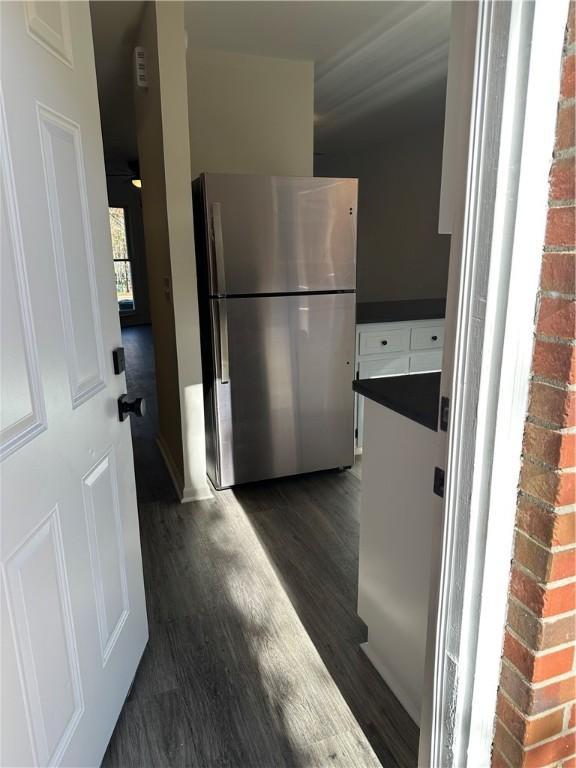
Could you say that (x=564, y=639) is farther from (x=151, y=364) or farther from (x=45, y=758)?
(x=151, y=364)

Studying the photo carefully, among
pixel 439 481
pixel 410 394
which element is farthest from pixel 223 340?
pixel 439 481

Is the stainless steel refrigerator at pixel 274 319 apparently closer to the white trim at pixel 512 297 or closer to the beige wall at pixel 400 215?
the white trim at pixel 512 297

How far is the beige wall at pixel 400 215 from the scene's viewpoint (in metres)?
5.03

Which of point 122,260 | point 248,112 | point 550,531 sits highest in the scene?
point 248,112

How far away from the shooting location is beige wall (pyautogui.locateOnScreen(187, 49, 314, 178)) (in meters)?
3.01

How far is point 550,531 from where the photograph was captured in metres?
0.86

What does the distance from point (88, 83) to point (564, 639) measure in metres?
1.67

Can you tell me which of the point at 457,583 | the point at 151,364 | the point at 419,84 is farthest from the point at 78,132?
the point at 151,364

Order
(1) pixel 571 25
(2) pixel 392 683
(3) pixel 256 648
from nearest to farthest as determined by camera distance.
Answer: (1) pixel 571 25, (2) pixel 392 683, (3) pixel 256 648

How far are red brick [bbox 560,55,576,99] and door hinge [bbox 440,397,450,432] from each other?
1.67 ft

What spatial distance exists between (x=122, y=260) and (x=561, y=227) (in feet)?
30.5

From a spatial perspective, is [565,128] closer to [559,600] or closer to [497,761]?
[559,600]

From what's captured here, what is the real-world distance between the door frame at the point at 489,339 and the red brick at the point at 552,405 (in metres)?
0.02

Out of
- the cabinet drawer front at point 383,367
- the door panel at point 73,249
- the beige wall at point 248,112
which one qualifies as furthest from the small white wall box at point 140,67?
the cabinet drawer front at point 383,367
